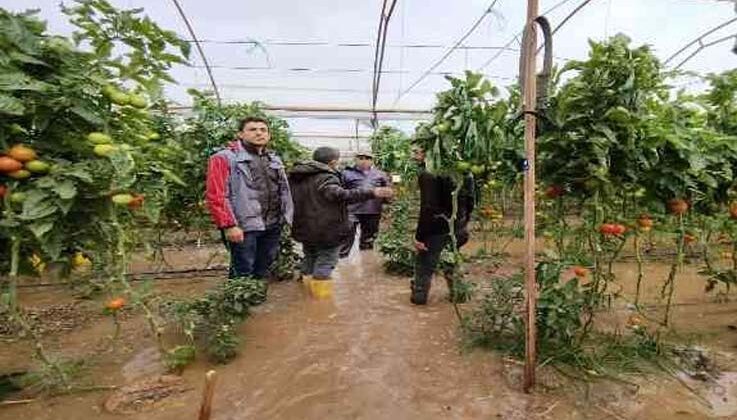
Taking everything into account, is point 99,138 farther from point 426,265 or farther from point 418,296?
point 418,296

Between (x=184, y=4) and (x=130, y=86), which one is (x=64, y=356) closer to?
(x=130, y=86)

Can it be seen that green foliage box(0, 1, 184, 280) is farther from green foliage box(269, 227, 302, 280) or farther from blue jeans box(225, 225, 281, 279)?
green foliage box(269, 227, 302, 280)

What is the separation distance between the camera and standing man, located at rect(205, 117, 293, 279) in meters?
3.63

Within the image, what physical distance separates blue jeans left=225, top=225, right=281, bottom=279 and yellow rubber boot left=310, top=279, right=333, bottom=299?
0.44 m

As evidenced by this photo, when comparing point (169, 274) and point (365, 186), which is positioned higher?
point (365, 186)

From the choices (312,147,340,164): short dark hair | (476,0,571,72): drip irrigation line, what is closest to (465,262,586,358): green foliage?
(312,147,340,164): short dark hair

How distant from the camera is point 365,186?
6.64 m

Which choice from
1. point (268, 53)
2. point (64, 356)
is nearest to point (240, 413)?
point (64, 356)

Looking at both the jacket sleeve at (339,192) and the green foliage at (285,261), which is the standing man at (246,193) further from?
the green foliage at (285,261)

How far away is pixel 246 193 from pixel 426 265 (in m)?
1.43

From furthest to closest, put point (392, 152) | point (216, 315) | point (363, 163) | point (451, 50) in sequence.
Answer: point (451, 50) → point (392, 152) → point (363, 163) → point (216, 315)

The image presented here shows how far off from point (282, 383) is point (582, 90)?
6.78 ft

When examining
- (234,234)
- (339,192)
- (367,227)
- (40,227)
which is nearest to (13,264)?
(40,227)

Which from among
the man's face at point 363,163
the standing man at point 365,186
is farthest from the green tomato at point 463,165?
the man's face at point 363,163
